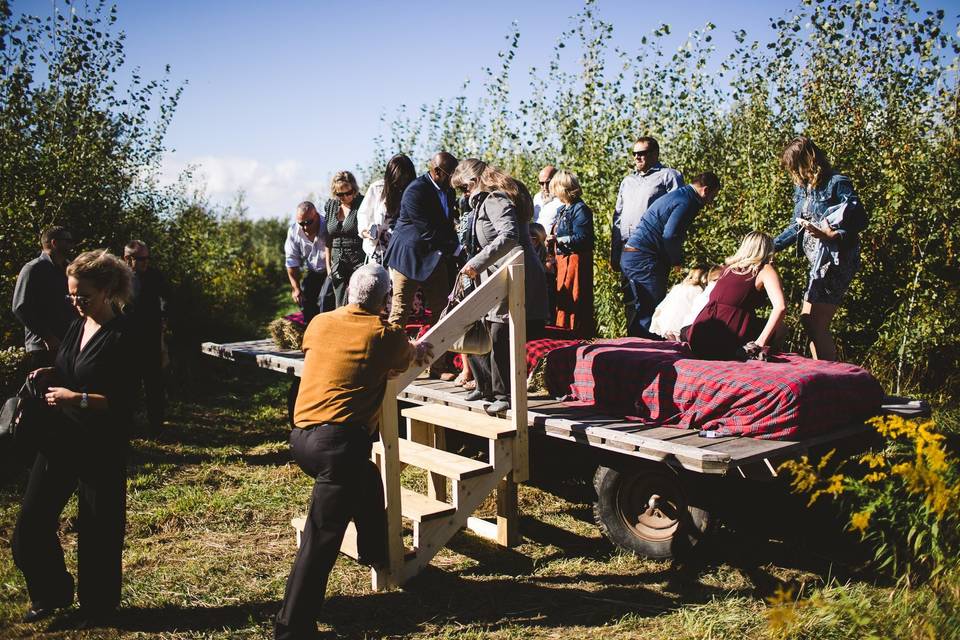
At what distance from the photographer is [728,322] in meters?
5.15

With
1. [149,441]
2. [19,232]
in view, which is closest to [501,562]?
[149,441]

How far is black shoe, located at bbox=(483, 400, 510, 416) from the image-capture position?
5105mm

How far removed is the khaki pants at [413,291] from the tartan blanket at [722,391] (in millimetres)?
1163

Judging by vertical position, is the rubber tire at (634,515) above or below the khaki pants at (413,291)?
below

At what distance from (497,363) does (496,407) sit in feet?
1.02

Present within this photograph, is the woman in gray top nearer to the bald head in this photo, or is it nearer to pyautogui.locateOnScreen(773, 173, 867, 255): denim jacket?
the bald head

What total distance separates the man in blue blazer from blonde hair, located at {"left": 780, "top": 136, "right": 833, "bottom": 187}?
2.60 meters

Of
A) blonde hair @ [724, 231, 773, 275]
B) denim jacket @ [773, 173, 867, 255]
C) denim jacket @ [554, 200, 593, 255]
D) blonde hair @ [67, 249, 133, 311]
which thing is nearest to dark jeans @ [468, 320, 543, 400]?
blonde hair @ [724, 231, 773, 275]

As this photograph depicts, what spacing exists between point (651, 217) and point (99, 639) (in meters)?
5.18

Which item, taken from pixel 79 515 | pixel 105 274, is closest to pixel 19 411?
pixel 79 515

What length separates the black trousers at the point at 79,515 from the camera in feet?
12.2

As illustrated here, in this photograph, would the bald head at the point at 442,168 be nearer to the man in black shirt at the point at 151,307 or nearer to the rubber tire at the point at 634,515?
the rubber tire at the point at 634,515

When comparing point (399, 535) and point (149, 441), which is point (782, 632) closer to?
point (399, 535)

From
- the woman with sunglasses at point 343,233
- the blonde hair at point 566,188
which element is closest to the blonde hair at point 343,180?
the woman with sunglasses at point 343,233
